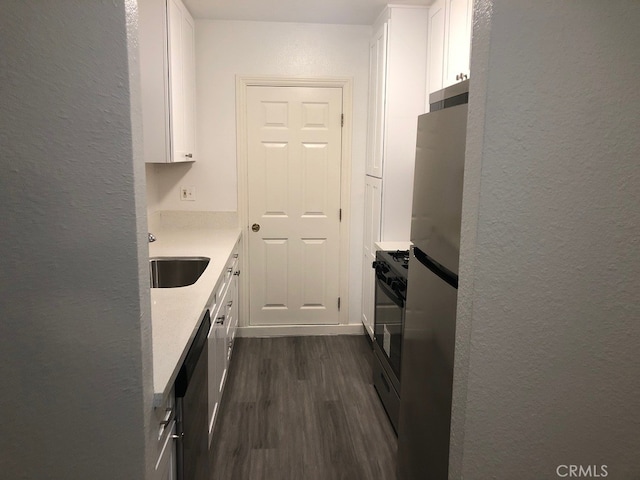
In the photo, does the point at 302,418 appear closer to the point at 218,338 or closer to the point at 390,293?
the point at 218,338

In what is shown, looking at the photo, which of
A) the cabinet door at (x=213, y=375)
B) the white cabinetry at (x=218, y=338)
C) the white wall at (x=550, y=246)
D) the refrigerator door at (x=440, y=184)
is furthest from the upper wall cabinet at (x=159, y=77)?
the white wall at (x=550, y=246)

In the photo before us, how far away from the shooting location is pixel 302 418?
3098mm

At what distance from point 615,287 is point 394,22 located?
2.80 metres

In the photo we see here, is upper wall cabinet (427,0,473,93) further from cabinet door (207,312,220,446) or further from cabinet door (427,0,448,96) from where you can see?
cabinet door (207,312,220,446)

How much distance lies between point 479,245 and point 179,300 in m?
1.40

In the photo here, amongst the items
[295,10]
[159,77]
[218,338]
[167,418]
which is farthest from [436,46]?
[167,418]

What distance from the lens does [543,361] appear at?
51.1 inches

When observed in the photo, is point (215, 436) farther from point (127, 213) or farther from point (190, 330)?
point (127, 213)

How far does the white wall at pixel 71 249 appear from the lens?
1127 millimetres

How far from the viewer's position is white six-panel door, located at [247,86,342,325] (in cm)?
421

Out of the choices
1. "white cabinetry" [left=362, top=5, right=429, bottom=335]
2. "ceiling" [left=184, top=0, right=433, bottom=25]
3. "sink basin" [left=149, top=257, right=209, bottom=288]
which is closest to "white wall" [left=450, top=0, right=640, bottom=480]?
"sink basin" [left=149, top=257, right=209, bottom=288]

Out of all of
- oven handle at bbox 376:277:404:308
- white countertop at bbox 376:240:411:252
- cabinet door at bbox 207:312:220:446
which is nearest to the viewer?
cabinet door at bbox 207:312:220:446

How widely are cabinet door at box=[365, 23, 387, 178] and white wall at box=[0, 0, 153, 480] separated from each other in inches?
107

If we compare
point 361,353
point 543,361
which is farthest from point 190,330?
point 361,353
